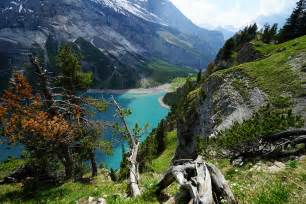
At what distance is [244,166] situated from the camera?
18.2 meters

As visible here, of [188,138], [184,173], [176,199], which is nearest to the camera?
[176,199]

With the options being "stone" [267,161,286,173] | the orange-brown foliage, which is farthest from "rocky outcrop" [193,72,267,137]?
the orange-brown foliage

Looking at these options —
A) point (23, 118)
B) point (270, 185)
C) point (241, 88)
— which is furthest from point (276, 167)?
point (241, 88)

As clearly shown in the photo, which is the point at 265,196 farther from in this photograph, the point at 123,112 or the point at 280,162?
the point at 123,112

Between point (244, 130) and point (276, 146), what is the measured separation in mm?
2744

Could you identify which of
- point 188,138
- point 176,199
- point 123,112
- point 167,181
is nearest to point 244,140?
point 167,181

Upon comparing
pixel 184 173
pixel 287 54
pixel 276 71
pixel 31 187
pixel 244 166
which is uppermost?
pixel 287 54

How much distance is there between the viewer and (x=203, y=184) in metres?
10.5

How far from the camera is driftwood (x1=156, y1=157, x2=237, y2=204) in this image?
9.84m

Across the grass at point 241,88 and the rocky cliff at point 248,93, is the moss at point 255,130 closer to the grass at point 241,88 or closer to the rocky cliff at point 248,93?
the rocky cliff at point 248,93

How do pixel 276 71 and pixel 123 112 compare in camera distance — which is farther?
pixel 276 71

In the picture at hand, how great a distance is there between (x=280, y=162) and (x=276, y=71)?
27.4 metres

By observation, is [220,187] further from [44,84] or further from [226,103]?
[226,103]

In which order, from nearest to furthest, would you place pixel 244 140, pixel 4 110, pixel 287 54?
pixel 244 140 → pixel 4 110 → pixel 287 54
